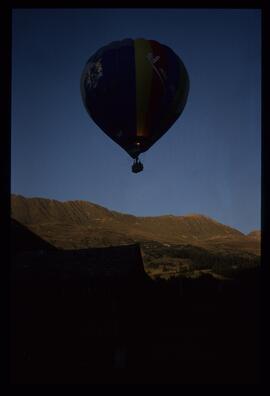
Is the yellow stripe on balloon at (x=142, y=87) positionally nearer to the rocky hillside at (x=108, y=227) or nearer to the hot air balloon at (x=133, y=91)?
the hot air balloon at (x=133, y=91)

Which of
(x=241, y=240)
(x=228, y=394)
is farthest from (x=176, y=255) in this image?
(x=228, y=394)

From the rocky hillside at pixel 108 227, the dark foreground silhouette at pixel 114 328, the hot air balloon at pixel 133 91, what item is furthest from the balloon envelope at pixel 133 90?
the rocky hillside at pixel 108 227

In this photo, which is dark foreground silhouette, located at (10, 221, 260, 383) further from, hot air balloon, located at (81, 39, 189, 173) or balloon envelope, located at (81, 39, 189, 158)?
balloon envelope, located at (81, 39, 189, 158)

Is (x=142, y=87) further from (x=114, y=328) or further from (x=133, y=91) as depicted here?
(x=114, y=328)

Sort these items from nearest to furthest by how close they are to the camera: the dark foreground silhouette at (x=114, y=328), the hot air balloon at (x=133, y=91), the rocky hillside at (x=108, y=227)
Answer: the dark foreground silhouette at (x=114, y=328) → the hot air balloon at (x=133, y=91) → the rocky hillside at (x=108, y=227)

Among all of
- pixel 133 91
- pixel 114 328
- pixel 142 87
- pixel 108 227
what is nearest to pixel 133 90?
pixel 133 91

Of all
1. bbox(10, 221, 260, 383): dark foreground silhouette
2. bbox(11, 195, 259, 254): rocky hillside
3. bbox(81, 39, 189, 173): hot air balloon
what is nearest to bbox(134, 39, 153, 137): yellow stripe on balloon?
bbox(81, 39, 189, 173): hot air balloon
